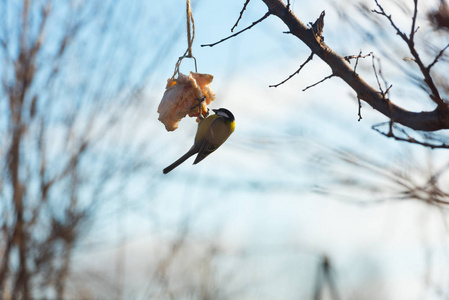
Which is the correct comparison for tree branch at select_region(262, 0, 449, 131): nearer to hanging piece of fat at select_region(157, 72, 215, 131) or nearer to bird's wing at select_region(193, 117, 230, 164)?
hanging piece of fat at select_region(157, 72, 215, 131)

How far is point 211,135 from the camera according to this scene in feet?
8.44

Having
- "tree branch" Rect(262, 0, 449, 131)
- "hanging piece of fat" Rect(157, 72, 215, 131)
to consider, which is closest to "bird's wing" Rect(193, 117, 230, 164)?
"hanging piece of fat" Rect(157, 72, 215, 131)

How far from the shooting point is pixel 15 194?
21.3 ft

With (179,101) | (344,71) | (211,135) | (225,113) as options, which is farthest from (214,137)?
(344,71)

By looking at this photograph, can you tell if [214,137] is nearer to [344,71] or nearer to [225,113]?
[225,113]

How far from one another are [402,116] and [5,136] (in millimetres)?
5722

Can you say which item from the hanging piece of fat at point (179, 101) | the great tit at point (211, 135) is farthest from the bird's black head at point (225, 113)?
the hanging piece of fat at point (179, 101)

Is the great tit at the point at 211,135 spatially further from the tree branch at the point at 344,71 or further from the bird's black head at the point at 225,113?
the tree branch at the point at 344,71

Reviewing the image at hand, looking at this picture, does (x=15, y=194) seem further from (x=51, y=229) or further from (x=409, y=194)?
(x=409, y=194)

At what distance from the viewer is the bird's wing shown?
2.54 m

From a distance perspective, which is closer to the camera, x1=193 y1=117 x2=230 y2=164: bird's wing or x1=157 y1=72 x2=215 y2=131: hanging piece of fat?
x1=157 y1=72 x2=215 y2=131: hanging piece of fat

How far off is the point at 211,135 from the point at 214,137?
3 cm

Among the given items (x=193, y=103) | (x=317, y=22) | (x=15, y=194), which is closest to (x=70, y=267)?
(x=15, y=194)

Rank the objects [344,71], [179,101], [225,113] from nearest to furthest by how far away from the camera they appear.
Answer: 1. [344,71]
2. [179,101]
3. [225,113]
